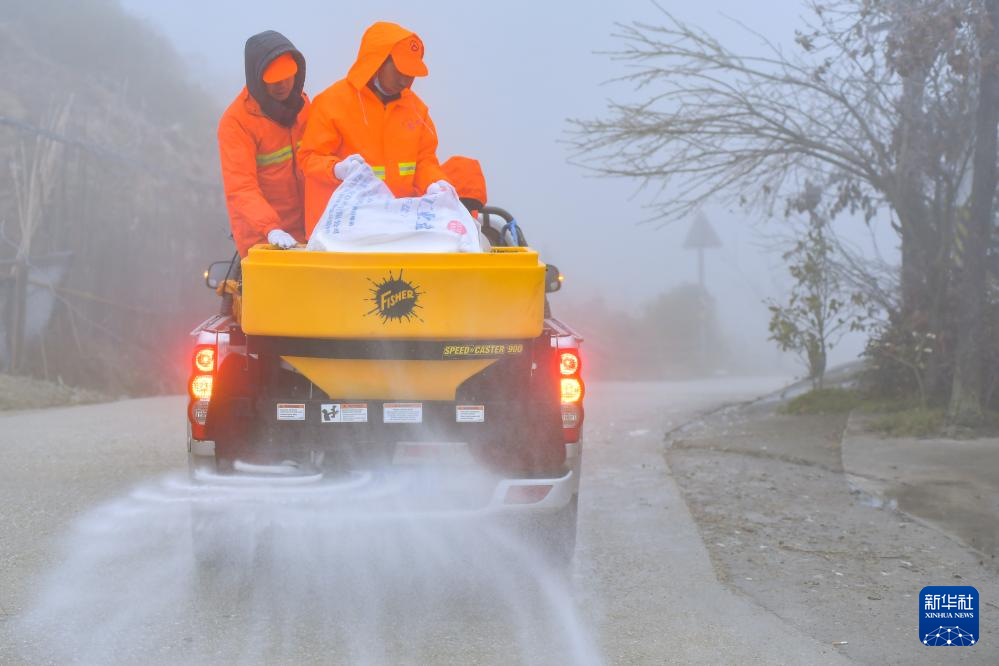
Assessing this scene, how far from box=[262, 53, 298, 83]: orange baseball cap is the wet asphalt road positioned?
227cm

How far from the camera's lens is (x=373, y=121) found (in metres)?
6.58

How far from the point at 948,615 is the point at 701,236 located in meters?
Result: 29.8

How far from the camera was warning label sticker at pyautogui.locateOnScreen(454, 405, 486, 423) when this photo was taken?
5.33m

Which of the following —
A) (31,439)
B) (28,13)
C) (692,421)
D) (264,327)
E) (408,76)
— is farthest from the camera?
(28,13)

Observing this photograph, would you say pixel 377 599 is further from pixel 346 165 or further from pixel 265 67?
pixel 265 67

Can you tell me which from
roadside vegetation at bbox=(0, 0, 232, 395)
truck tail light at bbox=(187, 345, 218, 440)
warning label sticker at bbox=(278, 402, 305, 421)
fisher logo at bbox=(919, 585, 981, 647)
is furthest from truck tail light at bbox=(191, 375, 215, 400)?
roadside vegetation at bbox=(0, 0, 232, 395)

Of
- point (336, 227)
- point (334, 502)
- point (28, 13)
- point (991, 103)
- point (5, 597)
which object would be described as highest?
point (28, 13)

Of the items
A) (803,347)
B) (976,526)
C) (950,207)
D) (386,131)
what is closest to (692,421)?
(803,347)

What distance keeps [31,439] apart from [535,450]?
22.9 ft

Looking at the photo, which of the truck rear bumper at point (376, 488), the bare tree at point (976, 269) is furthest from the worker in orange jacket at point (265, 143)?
the bare tree at point (976, 269)

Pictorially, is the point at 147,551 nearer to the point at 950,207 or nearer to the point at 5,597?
the point at 5,597

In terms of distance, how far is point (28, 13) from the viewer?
25516 mm

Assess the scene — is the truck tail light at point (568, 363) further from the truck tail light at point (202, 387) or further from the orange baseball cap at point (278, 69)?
the orange baseball cap at point (278, 69)

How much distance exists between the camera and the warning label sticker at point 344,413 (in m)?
5.27
